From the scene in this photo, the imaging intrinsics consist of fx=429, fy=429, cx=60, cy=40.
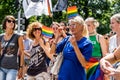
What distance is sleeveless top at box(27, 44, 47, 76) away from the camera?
7.80 meters

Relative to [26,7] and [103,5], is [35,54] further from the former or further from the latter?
[103,5]

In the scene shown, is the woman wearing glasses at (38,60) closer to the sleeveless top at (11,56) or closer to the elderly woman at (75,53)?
the sleeveless top at (11,56)

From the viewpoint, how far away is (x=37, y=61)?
7844mm

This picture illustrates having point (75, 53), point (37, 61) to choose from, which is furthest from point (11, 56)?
point (75, 53)

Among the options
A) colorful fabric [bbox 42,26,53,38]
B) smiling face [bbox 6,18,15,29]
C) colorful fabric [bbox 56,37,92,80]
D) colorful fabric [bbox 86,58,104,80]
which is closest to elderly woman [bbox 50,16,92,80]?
colorful fabric [bbox 56,37,92,80]

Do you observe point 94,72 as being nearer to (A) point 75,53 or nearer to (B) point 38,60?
(A) point 75,53

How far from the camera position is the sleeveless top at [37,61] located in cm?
780

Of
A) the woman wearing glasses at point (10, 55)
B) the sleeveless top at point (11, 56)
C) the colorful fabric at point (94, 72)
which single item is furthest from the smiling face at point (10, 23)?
the colorful fabric at point (94, 72)

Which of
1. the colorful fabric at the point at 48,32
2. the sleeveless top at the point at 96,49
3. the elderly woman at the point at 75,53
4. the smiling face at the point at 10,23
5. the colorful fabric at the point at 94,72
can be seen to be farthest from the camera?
the colorful fabric at the point at 48,32

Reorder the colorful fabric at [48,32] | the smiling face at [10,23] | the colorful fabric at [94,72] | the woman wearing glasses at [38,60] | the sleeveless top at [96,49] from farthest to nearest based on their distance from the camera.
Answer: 1. the colorful fabric at [48,32]
2. the smiling face at [10,23]
3. the woman wearing glasses at [38,60]
4. the sleeveless top at [96,49]
5. the colorful fabric at [94,72]

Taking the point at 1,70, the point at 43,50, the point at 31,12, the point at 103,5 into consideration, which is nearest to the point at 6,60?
the point at 1,70

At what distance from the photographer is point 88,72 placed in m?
6.93

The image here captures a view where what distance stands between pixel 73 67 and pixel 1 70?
2010 mm

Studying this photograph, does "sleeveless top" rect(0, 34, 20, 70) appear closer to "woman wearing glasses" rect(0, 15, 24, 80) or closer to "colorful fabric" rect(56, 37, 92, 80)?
"woman wearing glasses" rect(0, 15, 24, 80)
